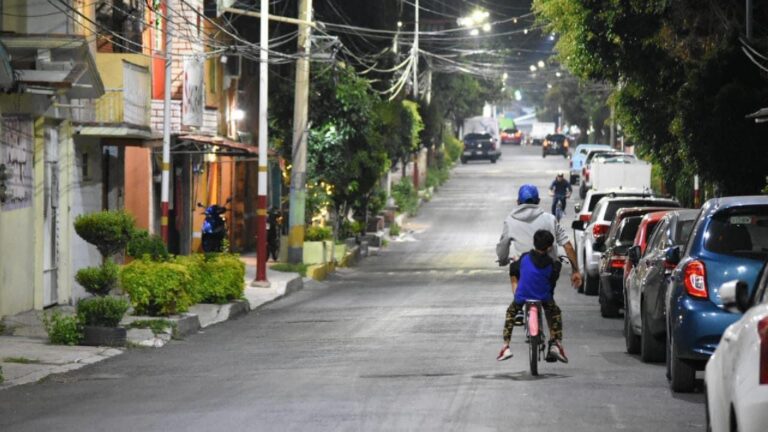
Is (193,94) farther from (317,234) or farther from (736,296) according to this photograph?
(736,296)

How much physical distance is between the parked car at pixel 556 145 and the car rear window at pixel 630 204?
255 ft

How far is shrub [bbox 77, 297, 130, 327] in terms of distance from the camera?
68.3 feet

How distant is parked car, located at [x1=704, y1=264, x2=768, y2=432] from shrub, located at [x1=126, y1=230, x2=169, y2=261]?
15.3 metres

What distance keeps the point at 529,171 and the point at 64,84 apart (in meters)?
69.9

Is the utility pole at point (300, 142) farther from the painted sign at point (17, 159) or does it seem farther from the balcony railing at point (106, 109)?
the painted sign at point (17, 159)

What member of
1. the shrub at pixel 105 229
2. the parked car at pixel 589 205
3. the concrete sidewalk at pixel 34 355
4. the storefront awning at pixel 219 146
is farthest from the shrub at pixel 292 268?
the shrub at pixel 105 229

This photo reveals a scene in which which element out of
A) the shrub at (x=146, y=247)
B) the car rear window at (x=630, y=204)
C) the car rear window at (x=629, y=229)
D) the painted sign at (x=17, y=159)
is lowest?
the shrub at (x=146, y=247)

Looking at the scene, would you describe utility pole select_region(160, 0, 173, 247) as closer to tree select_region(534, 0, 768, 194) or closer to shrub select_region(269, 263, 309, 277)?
shrub select_region(269, 263, 309, 277)

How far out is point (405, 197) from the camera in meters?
64.5

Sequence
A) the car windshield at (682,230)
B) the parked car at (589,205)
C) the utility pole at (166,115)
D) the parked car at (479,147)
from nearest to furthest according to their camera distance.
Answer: the car windshield at (682,230) → the utility pole at (166,115) → the parked car at (589,205) → the parked car at (479,147)

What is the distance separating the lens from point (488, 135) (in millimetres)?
102500

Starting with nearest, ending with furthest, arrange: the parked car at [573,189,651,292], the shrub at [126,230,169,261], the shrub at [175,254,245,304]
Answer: the shrub at [126,230,169,261]
the shrub at [175,254,245,304]
the parked car at [573,189,651,292]

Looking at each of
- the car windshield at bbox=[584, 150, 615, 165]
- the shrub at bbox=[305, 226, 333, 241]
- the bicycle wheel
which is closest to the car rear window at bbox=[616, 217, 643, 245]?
the bicycle wheel

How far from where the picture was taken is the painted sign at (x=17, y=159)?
979 inches
